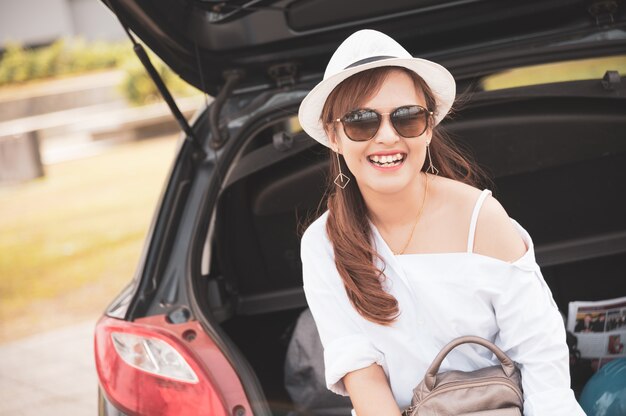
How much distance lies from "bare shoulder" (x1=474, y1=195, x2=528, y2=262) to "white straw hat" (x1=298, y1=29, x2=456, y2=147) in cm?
28

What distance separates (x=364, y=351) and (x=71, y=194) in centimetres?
860

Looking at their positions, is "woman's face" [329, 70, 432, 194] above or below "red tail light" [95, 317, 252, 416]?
above

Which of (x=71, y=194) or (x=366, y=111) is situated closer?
(x=366, y=111)

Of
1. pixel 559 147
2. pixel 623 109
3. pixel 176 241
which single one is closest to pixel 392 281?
pixel 176 241

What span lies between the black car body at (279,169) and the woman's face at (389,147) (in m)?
0.51

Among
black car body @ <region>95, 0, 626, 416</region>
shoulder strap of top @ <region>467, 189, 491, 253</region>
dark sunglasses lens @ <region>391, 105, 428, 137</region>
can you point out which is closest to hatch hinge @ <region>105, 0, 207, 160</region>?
black car body @ <region>95, 0, 626, 416</region>

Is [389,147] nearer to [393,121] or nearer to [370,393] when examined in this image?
[393,121]

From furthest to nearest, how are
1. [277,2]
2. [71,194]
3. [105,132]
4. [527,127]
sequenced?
[105,132]
[71,194]
[527,127]
[277,2]

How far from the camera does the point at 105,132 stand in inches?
528

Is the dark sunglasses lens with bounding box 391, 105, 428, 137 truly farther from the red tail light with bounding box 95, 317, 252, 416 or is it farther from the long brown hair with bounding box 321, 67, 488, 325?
the red tail light with bounding box 95, 317, 252, 416

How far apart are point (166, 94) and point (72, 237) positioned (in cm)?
566

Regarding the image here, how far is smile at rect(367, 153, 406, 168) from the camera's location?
1.44 metres

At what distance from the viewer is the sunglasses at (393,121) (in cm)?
141

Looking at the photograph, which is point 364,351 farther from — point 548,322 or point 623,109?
point 623,109
